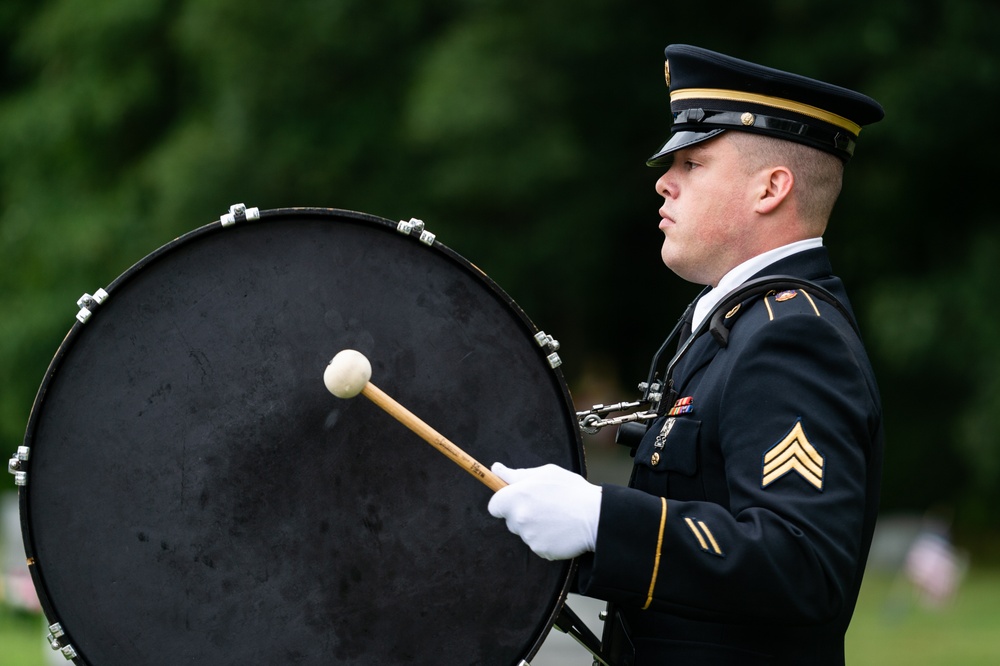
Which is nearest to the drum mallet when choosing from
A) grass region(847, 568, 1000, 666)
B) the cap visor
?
the cap visor

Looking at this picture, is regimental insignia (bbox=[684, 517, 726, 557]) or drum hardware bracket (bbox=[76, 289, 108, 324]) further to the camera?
drum hardware bracket (bbox=[76, 289, 108, 324])

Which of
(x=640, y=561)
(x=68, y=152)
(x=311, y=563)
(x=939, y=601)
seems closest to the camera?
(x=640, y=561)

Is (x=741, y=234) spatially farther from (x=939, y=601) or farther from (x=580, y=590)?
(x=939, y=601)

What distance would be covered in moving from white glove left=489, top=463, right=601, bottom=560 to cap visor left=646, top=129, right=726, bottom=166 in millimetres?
703

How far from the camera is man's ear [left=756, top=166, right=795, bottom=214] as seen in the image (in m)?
2.40

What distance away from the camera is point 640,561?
209 centimetres

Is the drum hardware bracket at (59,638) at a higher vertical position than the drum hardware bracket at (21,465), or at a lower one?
lower

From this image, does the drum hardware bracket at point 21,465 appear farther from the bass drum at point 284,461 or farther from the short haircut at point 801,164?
the short haircut at point 801,164

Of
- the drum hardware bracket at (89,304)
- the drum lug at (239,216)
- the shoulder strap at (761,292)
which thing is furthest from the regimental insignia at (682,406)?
the drum hardware bracket at (89,304)

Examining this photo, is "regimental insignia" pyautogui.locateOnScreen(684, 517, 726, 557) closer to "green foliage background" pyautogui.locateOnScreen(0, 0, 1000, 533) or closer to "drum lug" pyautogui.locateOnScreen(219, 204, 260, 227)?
"drum lug" pyautogui.locateOnScreen(219, 204, 260, 227)

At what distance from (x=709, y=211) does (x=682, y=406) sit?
1.20ft

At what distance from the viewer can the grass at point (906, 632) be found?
8453 millimetres

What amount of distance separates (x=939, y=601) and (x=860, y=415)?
918 cm

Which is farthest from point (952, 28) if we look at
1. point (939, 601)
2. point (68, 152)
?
point (68, 152)
